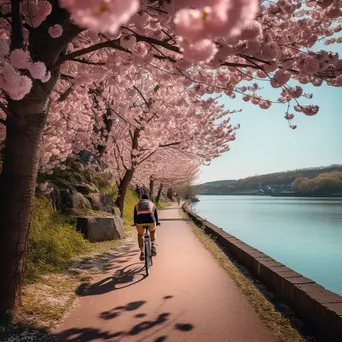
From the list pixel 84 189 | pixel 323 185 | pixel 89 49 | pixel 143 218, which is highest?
pixel 89 49

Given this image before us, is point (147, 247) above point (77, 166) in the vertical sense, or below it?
below

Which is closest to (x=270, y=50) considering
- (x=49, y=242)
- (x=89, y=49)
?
(x=89, y=49)

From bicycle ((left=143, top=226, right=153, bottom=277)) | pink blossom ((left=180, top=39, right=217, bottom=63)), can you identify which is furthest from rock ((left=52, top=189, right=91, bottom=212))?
pink blossom ((left=180, top=39, right=217, bottom=63))

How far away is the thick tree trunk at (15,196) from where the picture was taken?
14.8 ft

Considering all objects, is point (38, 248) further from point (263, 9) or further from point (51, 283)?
point (263, 9)

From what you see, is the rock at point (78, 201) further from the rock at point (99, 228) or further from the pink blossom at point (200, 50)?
the pink blossom at point (200, 50)

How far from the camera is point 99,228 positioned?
11844 millimetres

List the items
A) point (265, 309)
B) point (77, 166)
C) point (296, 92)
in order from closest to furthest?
point (265, 309)
point (296, 92)
point (77, 166)

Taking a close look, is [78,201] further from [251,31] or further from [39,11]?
[251,31]

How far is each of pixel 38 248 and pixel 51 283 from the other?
1.61 metres

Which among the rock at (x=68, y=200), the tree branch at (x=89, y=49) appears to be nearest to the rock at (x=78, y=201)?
the rock at (x=68, y=200)

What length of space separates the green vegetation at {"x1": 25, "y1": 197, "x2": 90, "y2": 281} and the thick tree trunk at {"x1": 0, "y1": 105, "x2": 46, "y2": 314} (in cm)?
182

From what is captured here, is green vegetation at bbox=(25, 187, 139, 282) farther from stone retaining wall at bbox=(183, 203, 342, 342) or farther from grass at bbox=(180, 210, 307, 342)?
stone retaining wall at bbox=(183, 203, 342, 342)

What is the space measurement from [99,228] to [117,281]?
16.4 ft
